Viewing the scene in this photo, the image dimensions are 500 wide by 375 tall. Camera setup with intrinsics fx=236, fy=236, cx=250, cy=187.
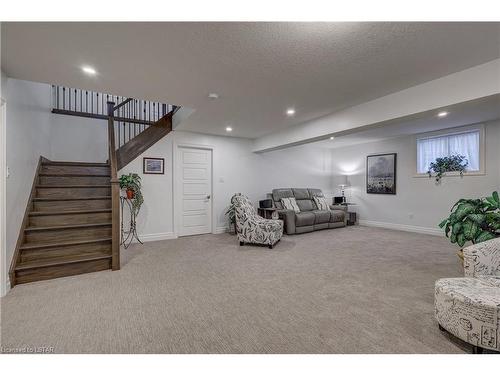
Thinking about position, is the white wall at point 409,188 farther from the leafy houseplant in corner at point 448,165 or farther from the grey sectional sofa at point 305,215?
the grey sectional sofa at point 305,215

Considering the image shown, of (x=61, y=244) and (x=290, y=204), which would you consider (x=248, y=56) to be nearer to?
(x=61, y=244)

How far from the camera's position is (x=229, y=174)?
5.89 meters

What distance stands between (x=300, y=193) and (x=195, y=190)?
2.87 m

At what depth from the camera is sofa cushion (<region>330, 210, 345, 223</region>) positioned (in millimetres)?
6081

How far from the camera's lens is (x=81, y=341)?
5.51 feet

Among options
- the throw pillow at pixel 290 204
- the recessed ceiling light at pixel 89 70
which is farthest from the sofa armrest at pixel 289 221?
the recessed ceiling light at pixel 89 70

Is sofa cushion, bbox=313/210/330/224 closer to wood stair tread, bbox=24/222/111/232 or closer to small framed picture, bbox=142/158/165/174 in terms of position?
→ small framed picture, bbox=142/158/165/174

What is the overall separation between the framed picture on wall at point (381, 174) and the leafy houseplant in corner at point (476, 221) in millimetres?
3320

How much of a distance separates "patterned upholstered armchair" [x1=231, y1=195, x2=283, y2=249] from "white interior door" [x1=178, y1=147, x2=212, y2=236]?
1.34 metres

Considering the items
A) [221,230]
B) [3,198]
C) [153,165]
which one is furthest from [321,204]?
[3,198]

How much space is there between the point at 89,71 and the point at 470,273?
421 centimetres

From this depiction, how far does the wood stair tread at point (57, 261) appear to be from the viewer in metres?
2.73
